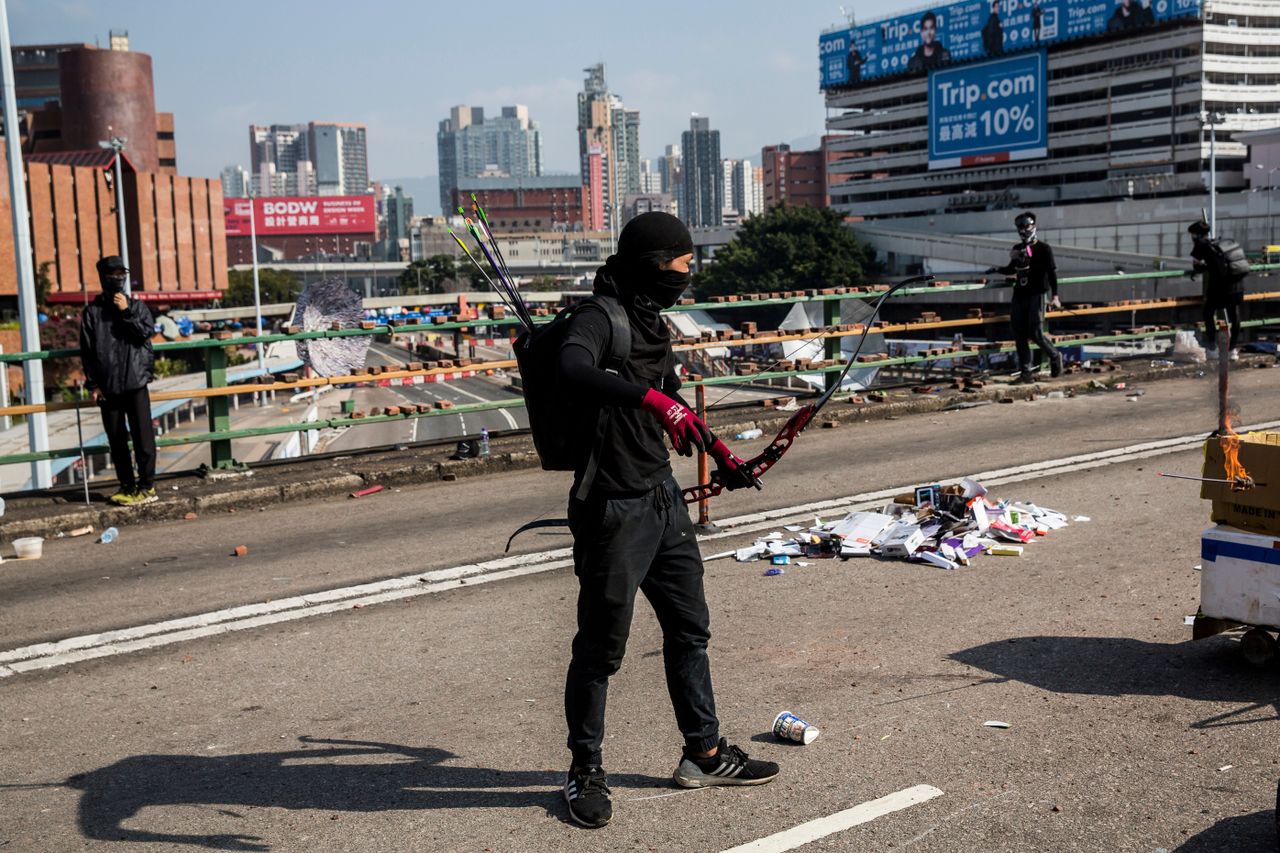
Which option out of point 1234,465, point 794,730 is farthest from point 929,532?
point 794,730

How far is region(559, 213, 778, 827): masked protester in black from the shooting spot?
396 cm

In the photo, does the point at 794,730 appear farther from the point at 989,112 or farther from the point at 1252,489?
the point at 989,112

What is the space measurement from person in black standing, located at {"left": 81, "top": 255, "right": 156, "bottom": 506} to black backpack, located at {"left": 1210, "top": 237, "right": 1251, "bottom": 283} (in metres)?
12.3

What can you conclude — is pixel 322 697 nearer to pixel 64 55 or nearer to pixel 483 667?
pixel 483 667

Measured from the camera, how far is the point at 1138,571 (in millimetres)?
6758

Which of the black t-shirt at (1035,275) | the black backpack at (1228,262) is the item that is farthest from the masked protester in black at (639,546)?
the black backpack at (1228,262)

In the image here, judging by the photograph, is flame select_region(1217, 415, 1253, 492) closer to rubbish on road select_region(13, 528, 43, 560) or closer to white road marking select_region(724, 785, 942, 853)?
white road marking select_region(724, 785, 942, 853)

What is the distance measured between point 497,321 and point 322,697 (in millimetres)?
5647

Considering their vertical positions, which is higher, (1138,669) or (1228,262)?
(1228,262)

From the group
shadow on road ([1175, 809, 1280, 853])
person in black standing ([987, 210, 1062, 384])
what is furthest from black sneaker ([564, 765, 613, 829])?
person in black standing ([987, 210, 1062, 384])

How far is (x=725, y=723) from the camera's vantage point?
15.5 ft

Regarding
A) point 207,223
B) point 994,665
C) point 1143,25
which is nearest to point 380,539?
point 994,665

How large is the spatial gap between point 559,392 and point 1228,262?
1358 centimetres

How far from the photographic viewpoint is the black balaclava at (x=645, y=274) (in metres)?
4.02
